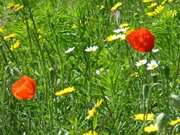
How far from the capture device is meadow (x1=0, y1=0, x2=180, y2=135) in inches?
82.1

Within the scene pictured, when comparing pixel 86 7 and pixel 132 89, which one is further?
pixel 86 7

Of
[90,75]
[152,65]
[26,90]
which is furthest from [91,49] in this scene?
[26,90]

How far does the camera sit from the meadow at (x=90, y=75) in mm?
2086

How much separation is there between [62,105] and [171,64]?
0.48m

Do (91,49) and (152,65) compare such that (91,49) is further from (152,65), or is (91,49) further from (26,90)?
(26,90)

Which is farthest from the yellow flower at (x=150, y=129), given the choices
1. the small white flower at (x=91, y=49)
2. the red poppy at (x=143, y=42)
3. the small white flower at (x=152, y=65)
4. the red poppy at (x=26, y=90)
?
the small white flower at (x=91, y=49)

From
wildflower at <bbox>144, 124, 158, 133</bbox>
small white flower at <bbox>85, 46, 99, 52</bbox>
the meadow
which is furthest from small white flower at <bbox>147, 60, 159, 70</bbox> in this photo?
wildflower at <bbox>144, 124, 158, 133</bbox>

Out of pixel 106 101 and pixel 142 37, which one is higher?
pixel 142 37

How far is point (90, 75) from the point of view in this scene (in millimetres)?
2496

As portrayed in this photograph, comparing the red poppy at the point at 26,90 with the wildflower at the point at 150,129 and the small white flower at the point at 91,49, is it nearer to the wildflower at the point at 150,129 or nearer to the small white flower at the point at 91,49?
the wildflower at the point at 150,129

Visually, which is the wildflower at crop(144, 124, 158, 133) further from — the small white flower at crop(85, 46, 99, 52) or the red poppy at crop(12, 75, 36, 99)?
the small white flower at crop(85, 46, 99, 52)

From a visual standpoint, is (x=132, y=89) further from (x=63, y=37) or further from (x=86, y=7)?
(x=86, y=7)

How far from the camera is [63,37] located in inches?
117

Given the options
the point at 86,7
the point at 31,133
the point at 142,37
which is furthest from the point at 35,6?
the point at 142,37
